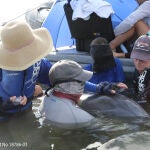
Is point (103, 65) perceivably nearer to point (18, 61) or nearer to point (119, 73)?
point (119, 73)

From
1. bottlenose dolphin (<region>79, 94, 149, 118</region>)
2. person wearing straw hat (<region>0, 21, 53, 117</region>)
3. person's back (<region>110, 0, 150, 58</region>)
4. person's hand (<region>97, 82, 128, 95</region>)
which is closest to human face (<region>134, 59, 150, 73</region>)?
person's hand (<region>97, 82, 128, 95</region>)

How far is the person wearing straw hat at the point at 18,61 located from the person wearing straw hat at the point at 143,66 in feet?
3.56

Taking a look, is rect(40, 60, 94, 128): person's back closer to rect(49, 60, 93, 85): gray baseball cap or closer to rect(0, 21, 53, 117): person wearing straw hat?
rect(49, 60, 93, 85): gray baseball cap

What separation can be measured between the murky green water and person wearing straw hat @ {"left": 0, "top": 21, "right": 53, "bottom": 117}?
15 centimetres

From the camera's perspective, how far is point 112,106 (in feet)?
11.6

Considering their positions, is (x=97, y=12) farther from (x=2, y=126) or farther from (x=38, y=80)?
(x=2, y=126)

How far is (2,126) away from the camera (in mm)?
3354

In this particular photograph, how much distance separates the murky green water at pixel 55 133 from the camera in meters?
3.06

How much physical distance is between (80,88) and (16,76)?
1.79 ft

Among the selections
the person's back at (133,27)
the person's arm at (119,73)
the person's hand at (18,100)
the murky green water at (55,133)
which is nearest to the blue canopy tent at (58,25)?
the person's back at (133,27)

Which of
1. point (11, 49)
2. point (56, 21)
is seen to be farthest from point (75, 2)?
point (11, 49)

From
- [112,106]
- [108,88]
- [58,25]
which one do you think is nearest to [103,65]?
[108,88]

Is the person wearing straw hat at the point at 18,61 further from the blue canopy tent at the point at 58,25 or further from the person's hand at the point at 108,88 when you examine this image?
the blue canopy tent at the point at 58,25

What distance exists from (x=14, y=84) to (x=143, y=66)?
56.7 inches
